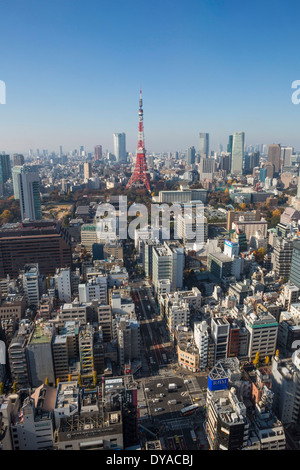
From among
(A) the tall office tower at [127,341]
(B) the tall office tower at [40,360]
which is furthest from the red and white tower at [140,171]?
(B) the tall office tower at [40,360]

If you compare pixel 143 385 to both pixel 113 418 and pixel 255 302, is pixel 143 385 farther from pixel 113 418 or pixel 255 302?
pixel 255 302

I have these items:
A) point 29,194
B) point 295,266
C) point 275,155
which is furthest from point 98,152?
point 295,266

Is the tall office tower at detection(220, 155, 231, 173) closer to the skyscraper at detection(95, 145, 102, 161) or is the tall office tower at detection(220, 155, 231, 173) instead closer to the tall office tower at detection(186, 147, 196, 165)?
the tall office tower at detection(186, 147, 196, 165)

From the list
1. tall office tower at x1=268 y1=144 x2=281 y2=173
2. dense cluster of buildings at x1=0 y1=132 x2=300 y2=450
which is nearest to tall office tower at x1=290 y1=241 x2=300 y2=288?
dense cluster of buildings at x1=0 y1=132 x2=300 y2=450

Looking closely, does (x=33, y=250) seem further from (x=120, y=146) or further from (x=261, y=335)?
(x=120, y=146)

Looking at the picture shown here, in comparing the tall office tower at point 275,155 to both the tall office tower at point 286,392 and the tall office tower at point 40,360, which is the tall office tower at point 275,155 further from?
the tall office tower at point 40,360

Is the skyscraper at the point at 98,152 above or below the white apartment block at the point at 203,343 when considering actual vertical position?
above
